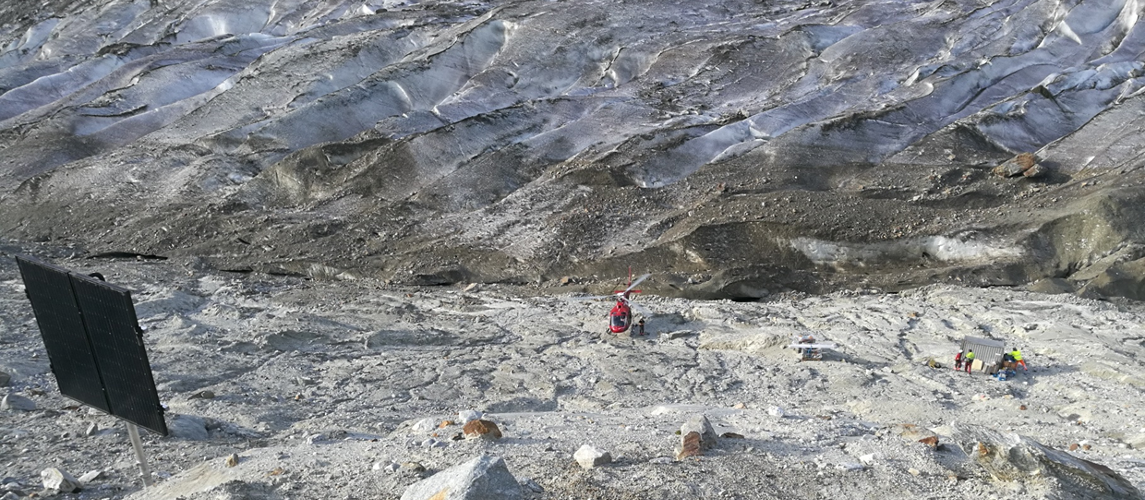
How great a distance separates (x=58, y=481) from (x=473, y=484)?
3694 millimetres

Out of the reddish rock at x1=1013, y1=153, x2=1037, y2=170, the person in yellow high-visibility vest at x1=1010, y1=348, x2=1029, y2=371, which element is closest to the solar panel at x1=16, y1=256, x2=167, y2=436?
the person in yellow high-visibility vest at x1=1010, y1=348, x2=1029, y2=371

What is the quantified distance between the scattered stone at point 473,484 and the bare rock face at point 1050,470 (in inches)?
136

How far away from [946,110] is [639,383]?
15425 millimetres

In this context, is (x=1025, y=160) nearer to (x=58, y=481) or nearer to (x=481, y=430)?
(x=481, y=430)

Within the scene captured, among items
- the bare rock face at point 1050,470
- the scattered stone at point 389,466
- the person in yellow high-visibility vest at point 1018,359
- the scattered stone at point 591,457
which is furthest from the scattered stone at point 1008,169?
the scattered stone at point 389,466

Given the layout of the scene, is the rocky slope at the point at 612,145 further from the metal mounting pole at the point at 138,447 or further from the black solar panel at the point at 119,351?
the black solar panel at the point at 119,351

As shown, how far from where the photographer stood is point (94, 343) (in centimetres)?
681

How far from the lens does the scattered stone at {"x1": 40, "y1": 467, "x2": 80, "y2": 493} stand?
730 cm

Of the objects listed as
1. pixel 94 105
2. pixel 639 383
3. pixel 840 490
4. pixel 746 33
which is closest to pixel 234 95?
pixel 94 105

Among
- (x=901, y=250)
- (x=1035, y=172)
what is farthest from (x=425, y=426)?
(x=1035, y=172)

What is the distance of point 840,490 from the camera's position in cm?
680

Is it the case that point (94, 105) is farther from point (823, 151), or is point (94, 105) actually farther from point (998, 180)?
point (998, 180)

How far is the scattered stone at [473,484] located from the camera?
18.9ft

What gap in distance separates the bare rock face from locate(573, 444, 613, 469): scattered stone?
2.74 m
